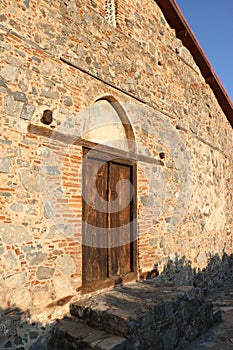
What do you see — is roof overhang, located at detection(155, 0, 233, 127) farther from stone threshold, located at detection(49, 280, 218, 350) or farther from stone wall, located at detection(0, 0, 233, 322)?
stone threshold, located at detection(49, 280, 218, 350)

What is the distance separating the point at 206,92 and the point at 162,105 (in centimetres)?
293

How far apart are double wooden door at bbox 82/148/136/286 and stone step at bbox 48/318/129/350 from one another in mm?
668

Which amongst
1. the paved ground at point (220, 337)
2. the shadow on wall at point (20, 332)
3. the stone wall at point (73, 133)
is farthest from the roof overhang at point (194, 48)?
the shadow on wall at point (20, 332)

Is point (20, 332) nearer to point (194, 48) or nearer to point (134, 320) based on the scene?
point (134, 320)

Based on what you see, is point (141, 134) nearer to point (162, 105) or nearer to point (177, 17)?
point (162, 105)

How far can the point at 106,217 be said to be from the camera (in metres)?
4.80

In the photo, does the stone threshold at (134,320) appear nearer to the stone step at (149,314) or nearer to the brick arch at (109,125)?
the stone step at (149,314)

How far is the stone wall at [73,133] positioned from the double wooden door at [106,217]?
0.26m

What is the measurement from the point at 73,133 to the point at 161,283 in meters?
2.95

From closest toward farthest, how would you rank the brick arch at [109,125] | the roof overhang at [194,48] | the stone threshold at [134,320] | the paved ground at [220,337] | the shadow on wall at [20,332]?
the shadow on wall at [20,332] → the stone threshold at [134,320] → the paved ground at [220,337] → the brick arch at [109,125] → the roof overhang at [194,48]

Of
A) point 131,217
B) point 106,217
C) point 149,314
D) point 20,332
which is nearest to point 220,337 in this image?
point 149,314

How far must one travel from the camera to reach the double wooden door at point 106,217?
4438 mm

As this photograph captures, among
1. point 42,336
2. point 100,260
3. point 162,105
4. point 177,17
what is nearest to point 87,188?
point 100,260

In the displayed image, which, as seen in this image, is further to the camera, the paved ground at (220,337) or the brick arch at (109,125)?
the brick arch at (109,125)
